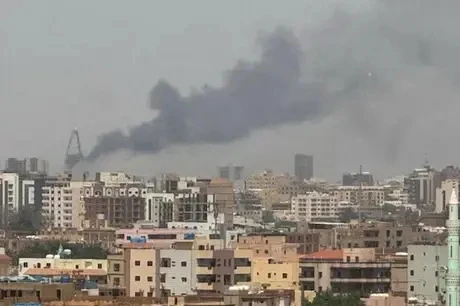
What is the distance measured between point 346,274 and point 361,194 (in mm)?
75615

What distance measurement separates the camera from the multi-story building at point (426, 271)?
47.3 meters

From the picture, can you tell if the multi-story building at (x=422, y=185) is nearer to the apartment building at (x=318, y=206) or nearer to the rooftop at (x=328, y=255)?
the apartment building at (x=318, y=206)

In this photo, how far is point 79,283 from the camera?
46125 mm

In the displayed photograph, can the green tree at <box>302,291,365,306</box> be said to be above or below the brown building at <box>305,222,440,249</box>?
below

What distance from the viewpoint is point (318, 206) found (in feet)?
405

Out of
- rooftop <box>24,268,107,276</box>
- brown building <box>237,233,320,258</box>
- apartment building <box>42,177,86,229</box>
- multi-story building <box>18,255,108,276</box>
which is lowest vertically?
rooftop <box>24,268,107,276</box>

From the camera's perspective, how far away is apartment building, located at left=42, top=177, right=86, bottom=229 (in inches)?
4151

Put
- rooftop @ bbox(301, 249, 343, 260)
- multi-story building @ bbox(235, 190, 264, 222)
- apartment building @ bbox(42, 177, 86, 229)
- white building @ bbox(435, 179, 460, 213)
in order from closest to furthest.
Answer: rooftop @ bbox(301, 249, 343, 260) → white building @ bbox(435, 179, 460, 213) → apartment building @ bbox(42, 177, 86, 229) → multi-story building @ bbox(235, 190, 264, 222)

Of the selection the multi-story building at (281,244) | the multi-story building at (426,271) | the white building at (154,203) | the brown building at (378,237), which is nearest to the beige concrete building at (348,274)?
the multi-story building at (426,271)

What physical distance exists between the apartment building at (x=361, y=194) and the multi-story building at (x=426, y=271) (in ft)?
243

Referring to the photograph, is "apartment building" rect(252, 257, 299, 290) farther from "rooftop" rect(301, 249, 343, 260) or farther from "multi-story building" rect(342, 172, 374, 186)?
"multi-story building" rect(342, 172, 374, 186)

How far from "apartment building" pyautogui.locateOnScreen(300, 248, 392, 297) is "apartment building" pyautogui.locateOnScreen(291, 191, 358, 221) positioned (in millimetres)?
64459

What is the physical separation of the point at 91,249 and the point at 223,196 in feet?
108

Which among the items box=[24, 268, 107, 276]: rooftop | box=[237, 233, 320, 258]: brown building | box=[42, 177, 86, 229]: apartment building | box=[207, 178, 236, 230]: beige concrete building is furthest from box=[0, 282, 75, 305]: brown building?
box=[42, 177, 86, 229]: apartment building
